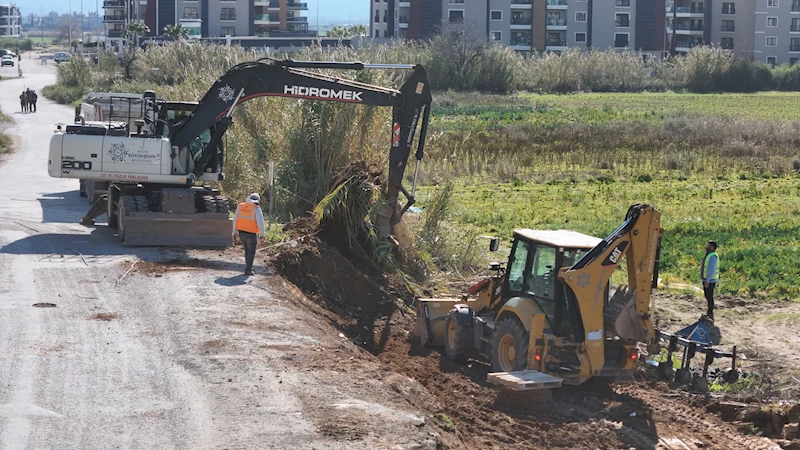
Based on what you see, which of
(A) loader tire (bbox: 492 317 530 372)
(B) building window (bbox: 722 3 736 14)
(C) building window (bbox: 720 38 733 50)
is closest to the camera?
(A) loader tire (bbox: 492 317 530 372)

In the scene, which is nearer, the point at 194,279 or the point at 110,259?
the point at 194,279

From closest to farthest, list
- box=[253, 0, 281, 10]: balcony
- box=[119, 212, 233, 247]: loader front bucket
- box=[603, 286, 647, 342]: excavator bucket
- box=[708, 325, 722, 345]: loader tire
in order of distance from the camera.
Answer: box=[603, 286, 647, 342]: excavator bucket, box=[708, 325, 722, 345]: loader tire, box=[119, 212, 233, 247]: loader front bucket, box=[253, 0, 281, 10]: balcony

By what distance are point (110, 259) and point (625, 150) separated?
110 feet

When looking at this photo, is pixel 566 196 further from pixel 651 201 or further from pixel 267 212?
pixel 267 212

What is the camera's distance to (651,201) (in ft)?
113

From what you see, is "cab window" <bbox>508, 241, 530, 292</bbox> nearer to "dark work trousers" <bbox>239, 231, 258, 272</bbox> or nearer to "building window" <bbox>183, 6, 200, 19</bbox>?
"dark work trousers" <bbox>239, 231, 258, 272</bbox>

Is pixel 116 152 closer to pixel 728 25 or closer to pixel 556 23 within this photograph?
pixel 556 23

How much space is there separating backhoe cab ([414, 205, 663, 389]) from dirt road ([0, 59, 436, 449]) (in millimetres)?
1707

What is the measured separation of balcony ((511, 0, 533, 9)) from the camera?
120938mm

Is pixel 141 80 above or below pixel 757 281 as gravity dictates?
above

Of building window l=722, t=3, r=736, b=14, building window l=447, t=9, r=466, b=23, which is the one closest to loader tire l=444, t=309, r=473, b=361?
building window l=447, t=9, r=466, b=23

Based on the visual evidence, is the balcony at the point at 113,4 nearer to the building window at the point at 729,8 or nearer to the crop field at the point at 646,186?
the crop field at the point at 646,186

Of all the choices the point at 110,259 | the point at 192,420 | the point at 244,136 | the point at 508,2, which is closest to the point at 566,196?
the point at 244,136

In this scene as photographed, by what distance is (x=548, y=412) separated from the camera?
45.4ft
